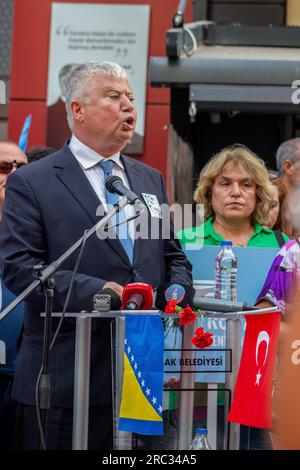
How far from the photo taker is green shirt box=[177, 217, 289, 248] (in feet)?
18.7

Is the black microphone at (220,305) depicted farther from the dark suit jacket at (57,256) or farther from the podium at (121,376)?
the dark suit jacket at (57,256)

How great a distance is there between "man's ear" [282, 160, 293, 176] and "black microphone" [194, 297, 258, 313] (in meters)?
2.64

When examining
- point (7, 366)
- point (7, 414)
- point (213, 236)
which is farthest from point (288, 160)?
point (7, 414)

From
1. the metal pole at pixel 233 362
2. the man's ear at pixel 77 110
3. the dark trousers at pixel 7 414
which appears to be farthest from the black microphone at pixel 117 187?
the dark trousers at pixel 7 414

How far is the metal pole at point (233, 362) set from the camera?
425 cm

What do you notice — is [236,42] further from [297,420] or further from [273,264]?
[297,420]

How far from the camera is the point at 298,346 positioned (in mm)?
3596

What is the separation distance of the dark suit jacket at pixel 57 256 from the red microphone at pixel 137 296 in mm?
333

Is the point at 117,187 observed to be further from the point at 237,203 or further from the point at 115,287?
the point at 237,203

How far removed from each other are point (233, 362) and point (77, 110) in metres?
1.59

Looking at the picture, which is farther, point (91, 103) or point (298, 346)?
point (91, 103)

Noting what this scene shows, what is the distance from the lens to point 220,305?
14.3ft
